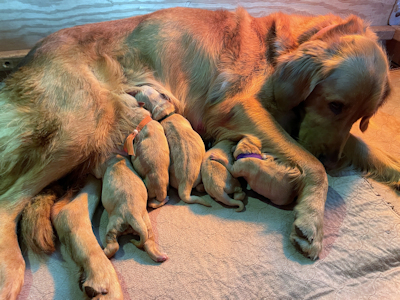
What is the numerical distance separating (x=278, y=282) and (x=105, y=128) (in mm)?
1418

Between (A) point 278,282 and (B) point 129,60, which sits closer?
(A) point 278,282

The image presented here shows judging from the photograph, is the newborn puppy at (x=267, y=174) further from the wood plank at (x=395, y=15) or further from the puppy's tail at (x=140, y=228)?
the wood plank at (x=395, y=15)

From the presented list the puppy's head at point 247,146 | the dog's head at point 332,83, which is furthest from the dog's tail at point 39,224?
the dog's head at point 332,83

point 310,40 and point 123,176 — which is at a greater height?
point 310,40

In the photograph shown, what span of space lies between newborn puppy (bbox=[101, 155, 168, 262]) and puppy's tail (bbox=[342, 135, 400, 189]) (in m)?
1.60

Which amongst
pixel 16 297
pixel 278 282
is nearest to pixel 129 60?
pixel 16 297

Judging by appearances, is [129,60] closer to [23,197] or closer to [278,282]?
[23,197]

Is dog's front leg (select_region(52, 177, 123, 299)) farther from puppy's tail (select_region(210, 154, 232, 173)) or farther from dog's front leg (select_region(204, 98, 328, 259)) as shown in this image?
dog's front leg (select_region(204, 98, 328, 259))

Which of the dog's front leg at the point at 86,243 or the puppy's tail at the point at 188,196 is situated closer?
the dog's front leg at the point at 86,243

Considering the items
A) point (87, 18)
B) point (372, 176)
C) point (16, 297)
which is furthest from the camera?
point (87, 18)

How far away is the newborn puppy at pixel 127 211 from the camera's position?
1.46m

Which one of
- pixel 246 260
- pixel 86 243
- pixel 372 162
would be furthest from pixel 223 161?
pixel 372 162

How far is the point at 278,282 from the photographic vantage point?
4.53 feet

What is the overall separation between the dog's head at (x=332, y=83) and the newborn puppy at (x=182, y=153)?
2.31 ft
